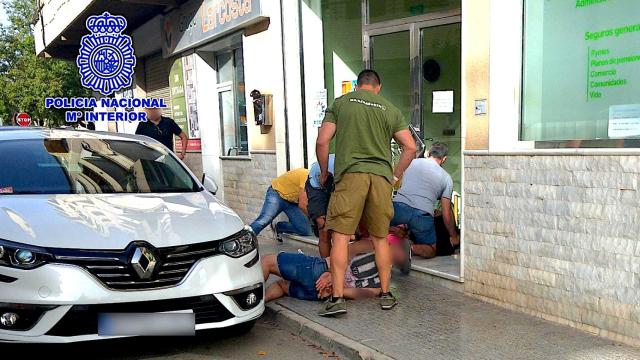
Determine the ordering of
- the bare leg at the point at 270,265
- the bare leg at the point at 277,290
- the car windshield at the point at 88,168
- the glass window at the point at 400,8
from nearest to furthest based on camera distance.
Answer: the car windshield at the point at 88,168
the bare leg at the point at 270,265
the bare leg at the point at 277,290
the glass window at the point at 400,8

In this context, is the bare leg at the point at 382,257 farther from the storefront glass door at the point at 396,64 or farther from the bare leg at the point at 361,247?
the storefront glass door at the point at 396,64

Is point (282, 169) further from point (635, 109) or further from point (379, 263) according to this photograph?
point (635, 109)

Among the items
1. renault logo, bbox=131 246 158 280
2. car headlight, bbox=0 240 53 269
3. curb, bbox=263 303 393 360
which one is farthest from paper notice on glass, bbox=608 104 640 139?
car headlight, bbox=0 240 53 269

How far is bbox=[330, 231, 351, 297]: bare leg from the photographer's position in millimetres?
4238

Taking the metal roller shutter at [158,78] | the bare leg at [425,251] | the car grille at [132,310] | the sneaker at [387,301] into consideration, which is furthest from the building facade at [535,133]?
the metal roller shutter at [158,78]

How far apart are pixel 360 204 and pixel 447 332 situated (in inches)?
45.7

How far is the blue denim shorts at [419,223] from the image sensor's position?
18.2ft

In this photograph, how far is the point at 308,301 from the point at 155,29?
10.5 m

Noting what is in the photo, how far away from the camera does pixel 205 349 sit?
387 cm

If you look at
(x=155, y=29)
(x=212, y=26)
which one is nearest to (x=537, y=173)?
(x=212, y=26)

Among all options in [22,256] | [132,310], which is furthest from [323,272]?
[22,256]

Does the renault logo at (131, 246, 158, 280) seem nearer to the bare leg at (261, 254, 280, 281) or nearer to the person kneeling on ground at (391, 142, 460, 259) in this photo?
the bare leg at (261, 254, 280, 281)

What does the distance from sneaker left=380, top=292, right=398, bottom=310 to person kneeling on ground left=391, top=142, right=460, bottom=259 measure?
126cm

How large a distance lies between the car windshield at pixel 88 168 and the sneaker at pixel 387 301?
1.89 meters
